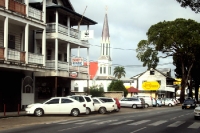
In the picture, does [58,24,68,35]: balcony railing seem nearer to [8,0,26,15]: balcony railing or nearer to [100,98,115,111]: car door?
[8,0,26,15]: balcony railing

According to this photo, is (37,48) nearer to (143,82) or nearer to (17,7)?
(17,7)

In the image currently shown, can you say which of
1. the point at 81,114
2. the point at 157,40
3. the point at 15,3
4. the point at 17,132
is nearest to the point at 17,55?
the point at 15,3

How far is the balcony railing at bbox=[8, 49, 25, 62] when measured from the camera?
26822mm

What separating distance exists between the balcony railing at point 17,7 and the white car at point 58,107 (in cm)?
732

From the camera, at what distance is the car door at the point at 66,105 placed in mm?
28172

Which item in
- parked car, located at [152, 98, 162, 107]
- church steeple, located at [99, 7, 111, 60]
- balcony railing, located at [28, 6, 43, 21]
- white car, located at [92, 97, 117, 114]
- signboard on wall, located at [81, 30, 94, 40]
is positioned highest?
church steeple, located at [99, 7, 111, 60]

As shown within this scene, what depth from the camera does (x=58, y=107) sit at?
28.0 metres

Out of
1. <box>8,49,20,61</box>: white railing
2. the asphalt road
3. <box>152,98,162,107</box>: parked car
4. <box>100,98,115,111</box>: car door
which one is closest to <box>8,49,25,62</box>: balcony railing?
<box>8,49,20,61</box>: white railing

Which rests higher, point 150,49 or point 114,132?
point 150,49

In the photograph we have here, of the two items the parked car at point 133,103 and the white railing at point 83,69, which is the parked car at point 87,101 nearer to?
the white railing at point 83,69

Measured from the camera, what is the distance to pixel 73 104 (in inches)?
1115

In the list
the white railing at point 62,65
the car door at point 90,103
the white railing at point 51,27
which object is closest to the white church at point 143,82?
the white railing at point 62,65

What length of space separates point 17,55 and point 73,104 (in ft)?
18.9

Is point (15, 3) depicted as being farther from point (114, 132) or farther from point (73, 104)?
point (114, 132)
